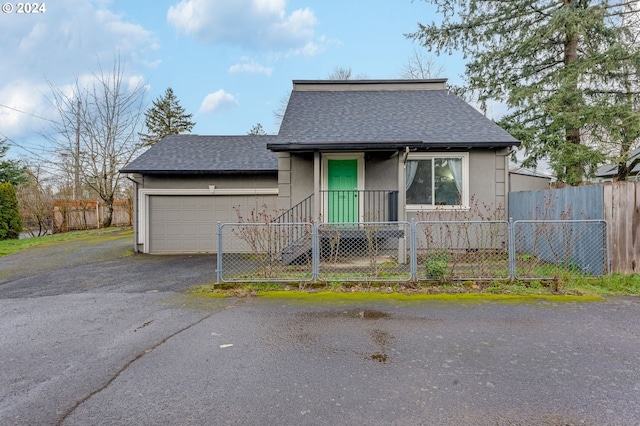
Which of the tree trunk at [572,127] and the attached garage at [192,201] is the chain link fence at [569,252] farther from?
the attached garage at [192,201]

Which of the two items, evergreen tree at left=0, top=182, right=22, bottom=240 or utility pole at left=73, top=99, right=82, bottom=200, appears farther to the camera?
utility pole at left=73, top=99, right=82, bottom=200

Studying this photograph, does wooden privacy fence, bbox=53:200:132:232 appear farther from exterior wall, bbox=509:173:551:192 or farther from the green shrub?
exterior wall, bbox=509:173:551:192

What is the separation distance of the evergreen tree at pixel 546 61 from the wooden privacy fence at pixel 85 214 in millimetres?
18701

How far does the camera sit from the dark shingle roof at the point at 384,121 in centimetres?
824

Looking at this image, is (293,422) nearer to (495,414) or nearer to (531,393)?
(495,414)

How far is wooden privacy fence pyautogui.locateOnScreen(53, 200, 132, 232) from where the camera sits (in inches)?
703

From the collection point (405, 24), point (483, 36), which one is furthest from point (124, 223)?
point (483, 36)

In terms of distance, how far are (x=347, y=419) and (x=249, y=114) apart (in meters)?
33.5

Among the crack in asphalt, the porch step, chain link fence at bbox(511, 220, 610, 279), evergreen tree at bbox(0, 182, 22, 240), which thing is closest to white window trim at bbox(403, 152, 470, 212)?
chain link fence at bbox(511, 220, 610, 279)

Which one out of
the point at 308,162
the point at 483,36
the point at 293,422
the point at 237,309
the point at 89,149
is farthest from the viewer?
the point at 89,149

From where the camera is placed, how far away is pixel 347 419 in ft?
7.63

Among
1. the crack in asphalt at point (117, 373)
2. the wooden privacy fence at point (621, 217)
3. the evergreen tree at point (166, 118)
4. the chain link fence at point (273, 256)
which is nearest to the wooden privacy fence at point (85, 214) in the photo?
the evergreen tree at point (166, 118)

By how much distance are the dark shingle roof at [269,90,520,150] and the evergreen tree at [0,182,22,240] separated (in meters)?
13.8

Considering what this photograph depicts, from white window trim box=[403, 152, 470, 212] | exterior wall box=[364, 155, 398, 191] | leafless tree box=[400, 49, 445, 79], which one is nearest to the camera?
white window trim box=[403, 152, 470, 212]
